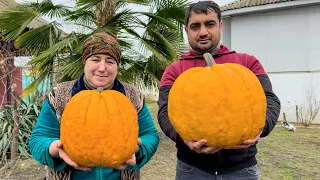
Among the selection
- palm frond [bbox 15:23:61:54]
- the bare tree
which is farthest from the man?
the bare tree

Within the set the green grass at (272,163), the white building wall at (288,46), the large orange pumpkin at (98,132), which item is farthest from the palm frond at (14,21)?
the white building wall at (288,46)

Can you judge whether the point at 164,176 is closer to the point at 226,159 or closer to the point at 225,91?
the point at 226,159

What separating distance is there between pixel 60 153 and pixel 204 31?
1.09 metres

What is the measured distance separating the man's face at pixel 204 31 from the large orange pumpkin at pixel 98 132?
27.2 inches

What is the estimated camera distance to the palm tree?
16.6ft

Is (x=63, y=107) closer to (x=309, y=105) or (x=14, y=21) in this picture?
(x=14, y=21)

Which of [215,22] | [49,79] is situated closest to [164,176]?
[49,79]

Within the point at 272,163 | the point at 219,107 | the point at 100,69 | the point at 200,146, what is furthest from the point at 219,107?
the point at 272,163

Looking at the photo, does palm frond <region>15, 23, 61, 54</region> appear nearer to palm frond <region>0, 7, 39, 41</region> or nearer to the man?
palm frond <region>0, 7, 39, 41</region>

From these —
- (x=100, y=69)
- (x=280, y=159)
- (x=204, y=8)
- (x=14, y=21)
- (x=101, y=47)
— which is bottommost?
(x=280, y=159)

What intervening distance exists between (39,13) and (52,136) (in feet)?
14.6

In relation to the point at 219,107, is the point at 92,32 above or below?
above

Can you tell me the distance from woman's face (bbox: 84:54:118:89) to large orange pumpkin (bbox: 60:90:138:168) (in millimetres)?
248

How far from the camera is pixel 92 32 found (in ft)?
17.0
